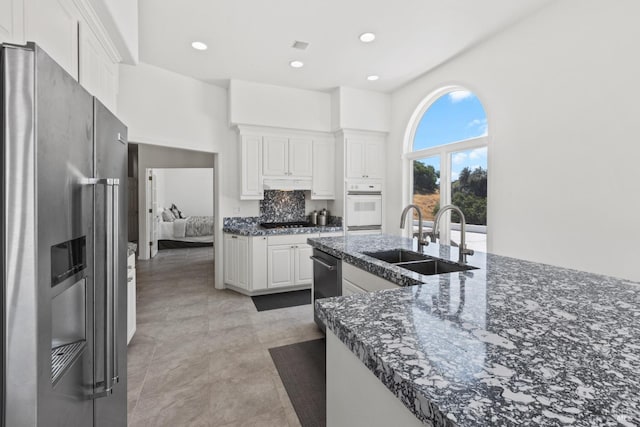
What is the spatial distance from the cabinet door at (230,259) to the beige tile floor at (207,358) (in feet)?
0.67

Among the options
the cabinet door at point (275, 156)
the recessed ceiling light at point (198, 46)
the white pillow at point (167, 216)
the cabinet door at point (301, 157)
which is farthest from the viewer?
the white pillow at point (167, 216)

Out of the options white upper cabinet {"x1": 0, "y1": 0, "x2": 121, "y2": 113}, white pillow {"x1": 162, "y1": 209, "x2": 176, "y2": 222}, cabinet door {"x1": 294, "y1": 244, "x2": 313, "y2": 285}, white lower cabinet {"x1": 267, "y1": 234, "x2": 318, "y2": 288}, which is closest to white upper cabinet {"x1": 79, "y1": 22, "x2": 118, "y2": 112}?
white upper cabinet {"x1": 0, "y1": 0, "x2": 121, "y2": 113}

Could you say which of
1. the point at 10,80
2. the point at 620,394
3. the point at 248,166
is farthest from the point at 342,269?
Answer: the point at 248,166

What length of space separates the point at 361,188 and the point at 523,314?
3.72m

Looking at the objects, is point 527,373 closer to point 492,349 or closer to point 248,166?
point 492,349

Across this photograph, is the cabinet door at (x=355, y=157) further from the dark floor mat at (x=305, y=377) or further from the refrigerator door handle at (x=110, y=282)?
the refrigerator door handle at (x=110, y=282)

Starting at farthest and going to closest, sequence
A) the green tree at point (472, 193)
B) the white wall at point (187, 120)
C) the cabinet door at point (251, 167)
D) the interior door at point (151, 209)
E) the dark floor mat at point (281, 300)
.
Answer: the interior door at point (151, 209), the cabinet door at point (251, 167), the dark floor mat at point (281, 300), the white wall at point (187, 120), the green tree at point (472, 193)

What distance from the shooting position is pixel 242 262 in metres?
4.07

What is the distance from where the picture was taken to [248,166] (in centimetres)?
420

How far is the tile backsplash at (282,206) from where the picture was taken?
4684 millimetres

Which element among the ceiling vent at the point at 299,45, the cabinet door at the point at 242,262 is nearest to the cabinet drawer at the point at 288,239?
the cabinet door at the point at 242,262

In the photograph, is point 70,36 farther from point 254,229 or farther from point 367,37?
point 254,229

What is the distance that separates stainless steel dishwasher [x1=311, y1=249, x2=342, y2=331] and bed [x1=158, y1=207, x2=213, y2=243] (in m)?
5.69

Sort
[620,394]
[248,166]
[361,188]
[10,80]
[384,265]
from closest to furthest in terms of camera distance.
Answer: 1. [620,394]
2. [10,80]
3. [384,265]
4. [248,166]
5. [361,188]
